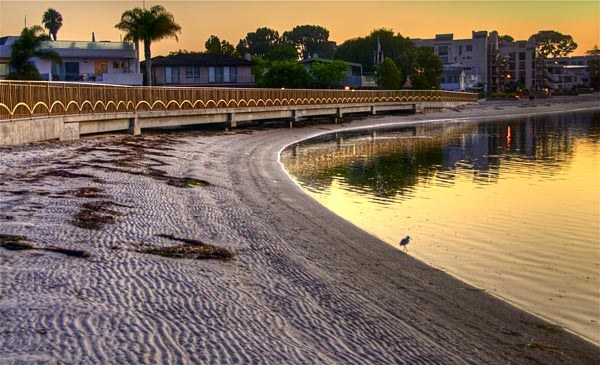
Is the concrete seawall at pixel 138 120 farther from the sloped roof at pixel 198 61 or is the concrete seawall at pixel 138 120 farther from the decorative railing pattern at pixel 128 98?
the sloped roof at pixel 198 61

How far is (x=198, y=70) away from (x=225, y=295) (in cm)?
8256

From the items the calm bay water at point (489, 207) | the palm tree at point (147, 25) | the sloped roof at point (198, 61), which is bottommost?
the calm bay water at point (489, 207)

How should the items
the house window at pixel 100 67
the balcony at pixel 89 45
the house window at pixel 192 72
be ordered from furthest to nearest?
the house window at pixel 192 72
the house window at pixel 100 67
the balcony at pixel 89 45

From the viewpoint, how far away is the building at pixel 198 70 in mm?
89562

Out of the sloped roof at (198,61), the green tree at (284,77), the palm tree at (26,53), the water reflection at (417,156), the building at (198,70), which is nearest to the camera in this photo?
the water reflection at (417,156)

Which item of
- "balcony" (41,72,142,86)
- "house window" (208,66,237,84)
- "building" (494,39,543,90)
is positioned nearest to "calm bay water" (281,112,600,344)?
"balcony" (41,72,142,86)

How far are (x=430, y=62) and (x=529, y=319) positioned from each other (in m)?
110

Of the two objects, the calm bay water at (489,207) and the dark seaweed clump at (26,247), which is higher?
the dark seaweed clump at (26,247)

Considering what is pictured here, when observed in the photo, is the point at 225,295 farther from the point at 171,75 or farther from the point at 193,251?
the point at 171,75

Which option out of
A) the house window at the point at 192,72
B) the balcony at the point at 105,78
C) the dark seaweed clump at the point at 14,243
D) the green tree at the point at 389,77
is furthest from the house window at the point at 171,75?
the dark seaweed clump at the point at 14,243

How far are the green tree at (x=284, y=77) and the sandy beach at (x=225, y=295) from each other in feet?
243

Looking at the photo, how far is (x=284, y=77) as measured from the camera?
9262cm

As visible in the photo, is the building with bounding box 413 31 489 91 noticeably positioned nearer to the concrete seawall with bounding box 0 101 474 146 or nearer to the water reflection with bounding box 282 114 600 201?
the concrete seawall with bounding box 0 101 474 146

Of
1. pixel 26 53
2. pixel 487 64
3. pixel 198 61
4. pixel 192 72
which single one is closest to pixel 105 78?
pixel 26 53
